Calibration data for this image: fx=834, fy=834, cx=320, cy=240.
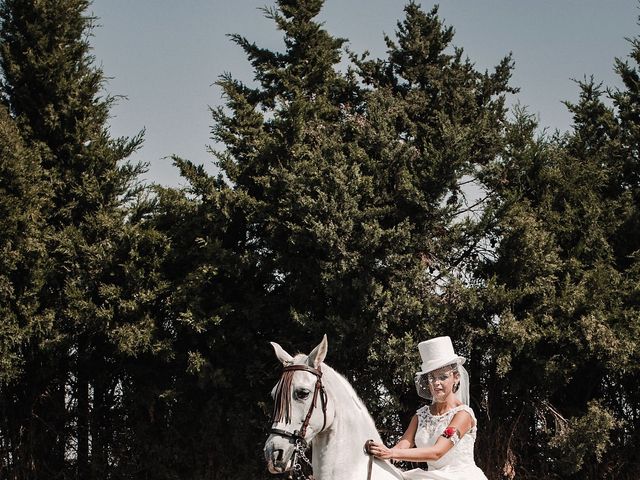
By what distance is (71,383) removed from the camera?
15.0 meters

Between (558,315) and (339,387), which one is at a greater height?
(558,315)

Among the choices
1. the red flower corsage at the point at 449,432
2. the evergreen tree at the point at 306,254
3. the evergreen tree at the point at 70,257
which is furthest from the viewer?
the evergreen tree at the point at 70,257

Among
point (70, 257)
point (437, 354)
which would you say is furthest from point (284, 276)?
point (437, 354)

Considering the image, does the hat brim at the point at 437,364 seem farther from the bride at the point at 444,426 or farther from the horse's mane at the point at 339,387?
the horse's mane at the point at 339,387

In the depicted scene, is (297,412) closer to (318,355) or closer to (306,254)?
(318,355)

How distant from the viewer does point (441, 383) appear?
539 centimetres

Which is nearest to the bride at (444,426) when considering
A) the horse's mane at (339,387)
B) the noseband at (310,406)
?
the horse's mane at (339,387)

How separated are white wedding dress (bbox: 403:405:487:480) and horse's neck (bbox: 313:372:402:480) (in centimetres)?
27

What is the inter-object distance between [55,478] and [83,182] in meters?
5.22

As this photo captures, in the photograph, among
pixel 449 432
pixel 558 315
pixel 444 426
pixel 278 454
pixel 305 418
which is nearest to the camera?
pixel 278 454

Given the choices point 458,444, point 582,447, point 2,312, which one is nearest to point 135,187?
point 2,312

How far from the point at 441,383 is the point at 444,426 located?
0.27 metres

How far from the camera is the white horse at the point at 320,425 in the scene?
483 centimetres

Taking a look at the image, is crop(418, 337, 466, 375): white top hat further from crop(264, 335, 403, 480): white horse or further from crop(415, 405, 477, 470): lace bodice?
crop(264, 335, 403, 480): white horse
